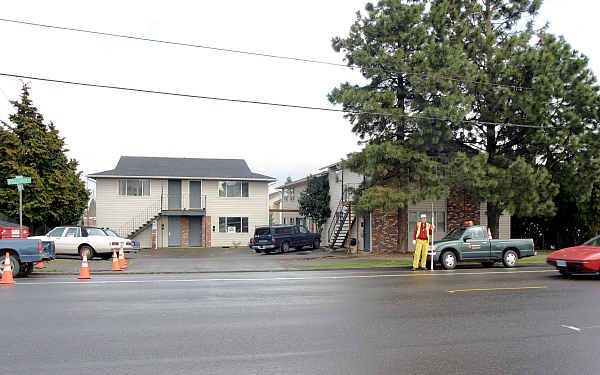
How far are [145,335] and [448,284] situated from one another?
852cm

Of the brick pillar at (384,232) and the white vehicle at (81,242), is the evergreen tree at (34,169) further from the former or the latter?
the brick pillar at (384,232)

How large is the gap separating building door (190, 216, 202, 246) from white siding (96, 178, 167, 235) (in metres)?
3.38

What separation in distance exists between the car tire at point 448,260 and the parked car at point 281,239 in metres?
14.3

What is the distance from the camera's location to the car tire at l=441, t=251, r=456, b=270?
18047 mm

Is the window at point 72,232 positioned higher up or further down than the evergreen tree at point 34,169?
further down

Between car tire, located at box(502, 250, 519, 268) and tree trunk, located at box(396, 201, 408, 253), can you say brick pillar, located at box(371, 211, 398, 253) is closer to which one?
tree trunk, located at box(396, 201, 408, 253)

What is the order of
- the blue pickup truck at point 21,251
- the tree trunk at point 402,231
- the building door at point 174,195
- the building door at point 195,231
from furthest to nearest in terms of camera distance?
the building door at point 195,231 < the building door at point 174,195 < the tree trunk at point 402,231 < the blue pickup truck at point 21,251

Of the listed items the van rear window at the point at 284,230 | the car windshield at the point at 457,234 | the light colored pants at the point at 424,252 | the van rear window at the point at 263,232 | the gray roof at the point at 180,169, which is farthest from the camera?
the gray roof at the point at 180,169

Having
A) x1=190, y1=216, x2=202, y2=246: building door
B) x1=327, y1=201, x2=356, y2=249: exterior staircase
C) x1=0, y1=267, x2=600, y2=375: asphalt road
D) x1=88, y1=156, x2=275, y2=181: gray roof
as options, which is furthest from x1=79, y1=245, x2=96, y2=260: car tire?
x1=327, y1=201, x2=356, y2=249: exterior staircase

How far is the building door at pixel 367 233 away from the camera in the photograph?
28688 millimetres

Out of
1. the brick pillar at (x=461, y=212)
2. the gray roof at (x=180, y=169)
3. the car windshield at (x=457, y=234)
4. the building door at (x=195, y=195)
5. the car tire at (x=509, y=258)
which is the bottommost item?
the car tire at (x=509, y=258)

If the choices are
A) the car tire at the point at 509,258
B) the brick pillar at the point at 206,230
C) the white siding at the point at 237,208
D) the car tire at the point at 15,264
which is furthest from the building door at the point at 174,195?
the car tire at the point at 509,258

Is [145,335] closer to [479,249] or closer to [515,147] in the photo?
[479,249]

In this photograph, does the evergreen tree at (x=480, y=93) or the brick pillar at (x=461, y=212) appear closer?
the evergreen tree at (x=480, y=93)
